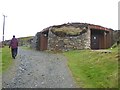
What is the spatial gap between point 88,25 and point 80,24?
3.38 feet

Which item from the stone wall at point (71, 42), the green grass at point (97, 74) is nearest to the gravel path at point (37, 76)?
the green grass at point (97, 74)

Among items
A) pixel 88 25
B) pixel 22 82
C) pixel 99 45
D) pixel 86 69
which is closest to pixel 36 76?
pixel 22 82

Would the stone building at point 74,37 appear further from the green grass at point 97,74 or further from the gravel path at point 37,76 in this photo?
the green grass at point 97,74

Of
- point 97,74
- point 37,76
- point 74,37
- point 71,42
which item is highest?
point 74,37

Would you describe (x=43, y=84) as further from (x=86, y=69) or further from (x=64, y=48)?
(x=64, y=48)

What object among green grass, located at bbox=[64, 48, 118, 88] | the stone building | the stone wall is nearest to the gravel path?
green grass, located at bbox=[64, 48, 118, 88]

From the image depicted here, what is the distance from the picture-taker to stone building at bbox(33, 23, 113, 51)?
1332 inches

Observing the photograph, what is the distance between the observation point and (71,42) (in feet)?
111

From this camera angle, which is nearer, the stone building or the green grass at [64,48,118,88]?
the green grass at [64,48,118,88]

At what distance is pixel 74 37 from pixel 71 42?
64 cm

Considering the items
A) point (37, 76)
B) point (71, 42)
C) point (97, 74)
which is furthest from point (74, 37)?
point (97, 74)

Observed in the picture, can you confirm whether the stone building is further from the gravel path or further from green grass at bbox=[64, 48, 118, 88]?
green grass at bbox=[64, 48, 118, 88]

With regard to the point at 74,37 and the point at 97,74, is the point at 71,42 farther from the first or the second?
the point at 97,74

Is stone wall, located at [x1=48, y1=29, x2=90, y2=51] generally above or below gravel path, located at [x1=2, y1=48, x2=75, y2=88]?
above
